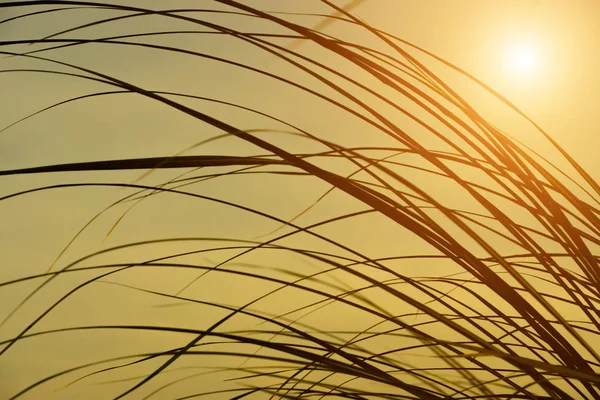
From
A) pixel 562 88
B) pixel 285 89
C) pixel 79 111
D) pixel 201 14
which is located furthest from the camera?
pixel 79 111

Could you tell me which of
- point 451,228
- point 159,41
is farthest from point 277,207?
point 159,41

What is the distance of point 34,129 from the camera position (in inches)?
74.4

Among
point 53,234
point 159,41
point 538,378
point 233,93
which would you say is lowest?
point 538,378

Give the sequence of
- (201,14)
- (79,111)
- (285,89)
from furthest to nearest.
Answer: (79,111) → (285,89) → (201,14)

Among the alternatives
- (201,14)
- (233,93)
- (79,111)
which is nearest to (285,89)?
(233,93)

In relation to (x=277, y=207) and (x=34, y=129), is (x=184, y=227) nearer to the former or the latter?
(x=277, y=207)

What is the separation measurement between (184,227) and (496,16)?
979 mm

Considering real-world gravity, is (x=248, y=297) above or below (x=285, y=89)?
below

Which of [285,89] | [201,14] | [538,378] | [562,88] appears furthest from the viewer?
[285,89]

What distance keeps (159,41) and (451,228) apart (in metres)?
1.00

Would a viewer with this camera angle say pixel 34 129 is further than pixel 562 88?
Yes

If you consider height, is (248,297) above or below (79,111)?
below

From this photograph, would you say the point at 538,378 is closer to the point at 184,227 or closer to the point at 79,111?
the point at 184,227

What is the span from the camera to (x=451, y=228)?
5.83ft
